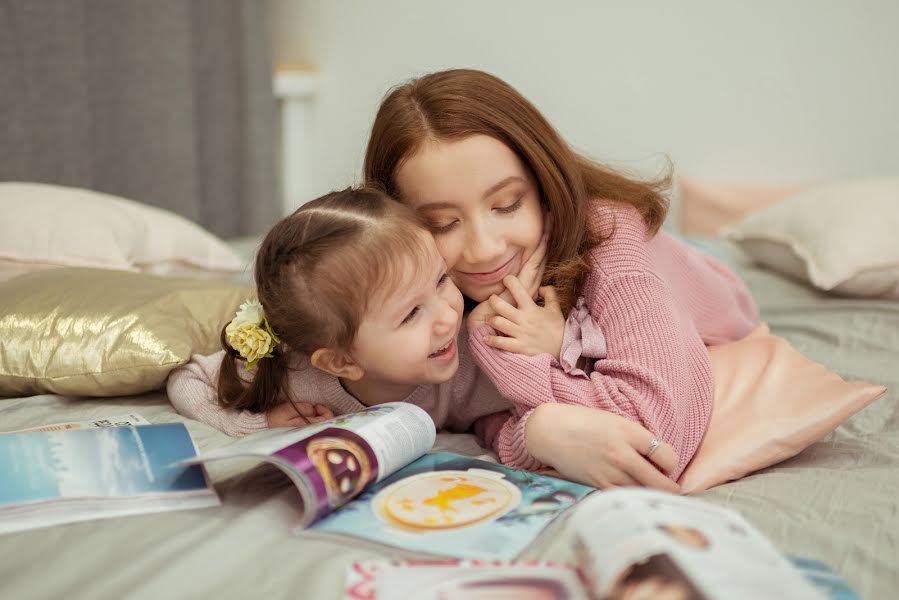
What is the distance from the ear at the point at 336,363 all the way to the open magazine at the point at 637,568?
1.32 feet

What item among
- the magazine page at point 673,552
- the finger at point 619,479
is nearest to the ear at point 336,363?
the finger at point 619,479

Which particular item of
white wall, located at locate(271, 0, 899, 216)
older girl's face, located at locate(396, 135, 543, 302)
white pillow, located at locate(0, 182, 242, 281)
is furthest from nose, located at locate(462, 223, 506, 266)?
white wall, located at locate(271, 0, 899, 216)

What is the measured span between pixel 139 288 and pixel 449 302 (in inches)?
20.1

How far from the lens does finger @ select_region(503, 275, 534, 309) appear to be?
1156 millimetres

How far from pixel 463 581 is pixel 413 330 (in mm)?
431

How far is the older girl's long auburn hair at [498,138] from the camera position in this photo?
3.75 feet

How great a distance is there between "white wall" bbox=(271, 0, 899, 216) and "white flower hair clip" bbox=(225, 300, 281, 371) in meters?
1.66

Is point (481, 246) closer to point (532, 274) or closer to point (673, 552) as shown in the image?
point (532, 274)

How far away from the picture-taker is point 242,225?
9.67ft

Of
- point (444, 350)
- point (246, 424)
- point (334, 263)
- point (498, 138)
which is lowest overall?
point (246, 424)

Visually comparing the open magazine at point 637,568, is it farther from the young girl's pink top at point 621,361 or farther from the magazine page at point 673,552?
the young girl's pink top at point 621,361

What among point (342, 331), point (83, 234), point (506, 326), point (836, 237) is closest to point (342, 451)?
point (342, 331)

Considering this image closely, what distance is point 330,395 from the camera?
120cm

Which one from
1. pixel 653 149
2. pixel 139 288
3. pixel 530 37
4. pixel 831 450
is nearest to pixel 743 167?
pixel 653 149
